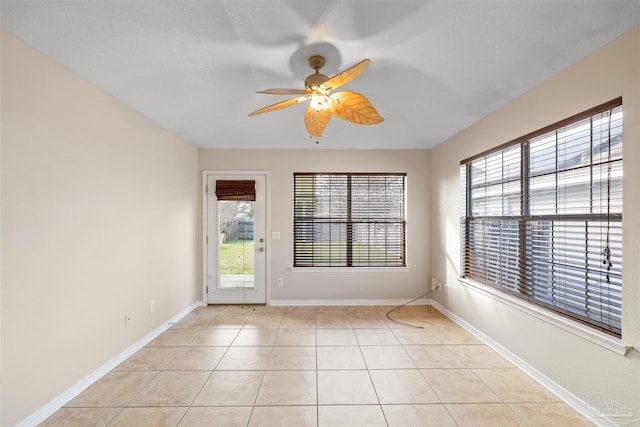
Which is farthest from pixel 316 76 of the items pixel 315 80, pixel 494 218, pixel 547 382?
pixel 547 382

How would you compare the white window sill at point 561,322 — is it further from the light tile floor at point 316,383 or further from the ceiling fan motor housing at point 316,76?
the ceiling fan motor housing at point 316,76

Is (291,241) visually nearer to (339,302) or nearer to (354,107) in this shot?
(339,302)

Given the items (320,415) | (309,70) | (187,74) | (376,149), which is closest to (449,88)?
(309,70)

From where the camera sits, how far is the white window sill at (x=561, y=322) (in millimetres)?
1713

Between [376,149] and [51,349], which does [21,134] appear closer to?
[51,349]

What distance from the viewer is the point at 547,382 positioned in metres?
2.19

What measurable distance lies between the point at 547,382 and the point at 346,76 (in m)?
2.72

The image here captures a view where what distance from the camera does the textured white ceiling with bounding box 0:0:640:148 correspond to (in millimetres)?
1574

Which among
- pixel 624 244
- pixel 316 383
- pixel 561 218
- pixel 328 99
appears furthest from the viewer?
pixel 316 383

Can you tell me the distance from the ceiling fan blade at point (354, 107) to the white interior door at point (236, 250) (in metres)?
2.35

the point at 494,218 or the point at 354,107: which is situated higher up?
the point at 354,107

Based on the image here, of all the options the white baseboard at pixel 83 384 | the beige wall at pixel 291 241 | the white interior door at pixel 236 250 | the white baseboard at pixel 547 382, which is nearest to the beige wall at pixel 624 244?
the white baseboard at pixel 547 382

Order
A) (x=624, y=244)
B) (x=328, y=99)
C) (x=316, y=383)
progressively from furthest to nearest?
(x=316, y=383) < (x=328, y=99) < (x=624, y=244)

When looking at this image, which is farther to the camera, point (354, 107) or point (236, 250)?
point (236, 250)
